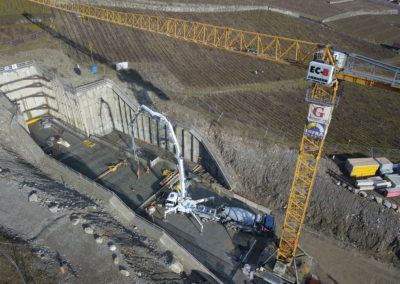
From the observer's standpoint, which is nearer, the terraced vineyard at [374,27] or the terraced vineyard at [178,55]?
the terraced vineyard at [178,55]

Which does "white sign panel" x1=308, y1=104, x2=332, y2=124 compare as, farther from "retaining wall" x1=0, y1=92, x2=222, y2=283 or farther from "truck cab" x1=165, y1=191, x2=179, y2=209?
"truck cab" x1=165, y1=191, x2=179, y2=209

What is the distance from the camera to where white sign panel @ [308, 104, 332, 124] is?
22859 mm

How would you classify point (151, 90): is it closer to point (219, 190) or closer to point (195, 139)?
point (195, 139)

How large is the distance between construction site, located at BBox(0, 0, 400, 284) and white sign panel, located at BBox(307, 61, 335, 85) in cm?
19

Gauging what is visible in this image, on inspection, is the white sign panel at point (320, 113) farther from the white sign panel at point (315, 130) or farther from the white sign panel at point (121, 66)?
the white sign panel at point (121, 66)

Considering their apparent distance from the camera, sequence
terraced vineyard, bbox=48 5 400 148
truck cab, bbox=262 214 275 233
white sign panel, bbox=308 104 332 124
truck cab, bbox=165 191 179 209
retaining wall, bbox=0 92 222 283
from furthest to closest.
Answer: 1. terraced vineyard, bbox=48 5 400 148
2. truck cab, bbox=165 191 179 209
3. truck cab, bbox=262 214 275 233
4. retaining wall, bbox=0 92 222 283
5. white sign panel, bbox=308 104 332 124

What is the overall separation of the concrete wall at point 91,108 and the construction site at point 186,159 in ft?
0.63

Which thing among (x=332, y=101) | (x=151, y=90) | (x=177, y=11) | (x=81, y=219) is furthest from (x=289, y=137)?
(x=177, y=11)

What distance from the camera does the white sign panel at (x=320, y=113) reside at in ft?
75.0

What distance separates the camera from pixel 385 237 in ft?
102

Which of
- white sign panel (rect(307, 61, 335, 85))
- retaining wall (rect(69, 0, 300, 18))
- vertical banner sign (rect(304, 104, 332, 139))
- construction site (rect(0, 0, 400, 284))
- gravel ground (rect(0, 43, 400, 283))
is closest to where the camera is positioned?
white sign panel (rect(307, 61, 335, 85))

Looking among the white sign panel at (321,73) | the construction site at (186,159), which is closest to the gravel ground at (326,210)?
the construction site at (186,159)

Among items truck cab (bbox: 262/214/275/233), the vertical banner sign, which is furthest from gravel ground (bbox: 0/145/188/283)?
the vertical banner sign

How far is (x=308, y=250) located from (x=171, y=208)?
47.6 ft
